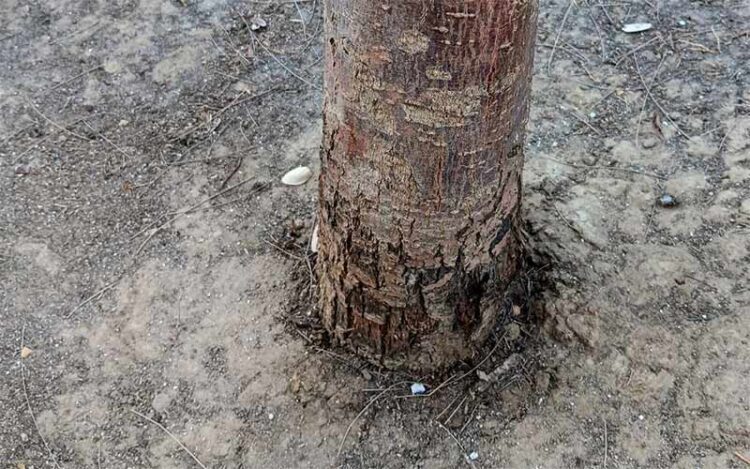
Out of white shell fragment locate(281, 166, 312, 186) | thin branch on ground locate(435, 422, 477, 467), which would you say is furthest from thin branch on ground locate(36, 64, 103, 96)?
thin branch on ground locate(435, 422, 477, 467)

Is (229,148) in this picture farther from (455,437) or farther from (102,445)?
(455,437)

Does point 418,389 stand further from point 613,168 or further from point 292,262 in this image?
point 613,168

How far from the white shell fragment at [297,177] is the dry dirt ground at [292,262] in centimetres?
3

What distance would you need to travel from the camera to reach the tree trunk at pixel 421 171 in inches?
57.5

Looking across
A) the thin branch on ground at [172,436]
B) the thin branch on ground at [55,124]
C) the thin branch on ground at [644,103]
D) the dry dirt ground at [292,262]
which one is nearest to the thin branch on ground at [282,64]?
the dry dirt ground at [292,262]

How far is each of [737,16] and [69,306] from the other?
283 centimetres

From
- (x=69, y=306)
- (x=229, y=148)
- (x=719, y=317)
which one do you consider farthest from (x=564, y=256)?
(x=69, y=306)

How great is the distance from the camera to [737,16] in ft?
10.4

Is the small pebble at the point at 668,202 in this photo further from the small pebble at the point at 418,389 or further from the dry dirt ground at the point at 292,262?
the small pebble at the point at 418,389

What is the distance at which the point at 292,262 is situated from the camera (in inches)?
90.1

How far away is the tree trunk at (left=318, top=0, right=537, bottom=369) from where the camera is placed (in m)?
1.46

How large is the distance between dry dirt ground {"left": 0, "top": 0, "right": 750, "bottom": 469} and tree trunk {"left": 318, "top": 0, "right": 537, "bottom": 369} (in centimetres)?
15

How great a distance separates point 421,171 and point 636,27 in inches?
76.5

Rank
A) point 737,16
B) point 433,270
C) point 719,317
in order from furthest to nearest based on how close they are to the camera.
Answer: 1. point 737,16
2. point 719,317
3. point 433,270
